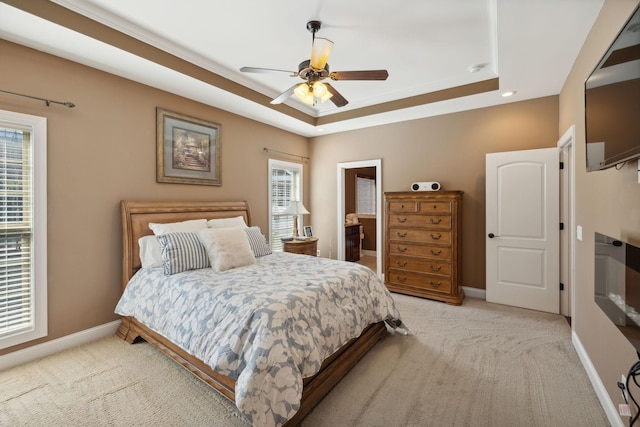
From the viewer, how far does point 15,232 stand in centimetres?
238

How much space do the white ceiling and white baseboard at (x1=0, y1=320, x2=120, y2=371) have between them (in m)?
2.55

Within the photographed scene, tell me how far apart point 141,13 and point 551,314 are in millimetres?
5193

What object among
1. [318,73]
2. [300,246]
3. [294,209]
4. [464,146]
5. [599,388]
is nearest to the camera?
[599,388]

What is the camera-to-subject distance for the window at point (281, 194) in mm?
4820

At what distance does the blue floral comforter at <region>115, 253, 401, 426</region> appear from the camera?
1570 mm

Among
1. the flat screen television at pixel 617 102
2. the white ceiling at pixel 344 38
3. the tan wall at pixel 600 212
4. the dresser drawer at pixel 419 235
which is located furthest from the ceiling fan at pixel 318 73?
the dresser drawer at pixel 419 235

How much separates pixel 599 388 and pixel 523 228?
202 cm

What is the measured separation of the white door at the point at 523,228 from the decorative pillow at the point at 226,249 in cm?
314

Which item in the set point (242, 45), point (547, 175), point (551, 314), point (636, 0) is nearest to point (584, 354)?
point (551, 314)

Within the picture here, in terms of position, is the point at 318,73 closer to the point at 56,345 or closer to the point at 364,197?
the point at 56,345

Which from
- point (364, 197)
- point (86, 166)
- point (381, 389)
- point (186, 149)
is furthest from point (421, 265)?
point (86, 166)

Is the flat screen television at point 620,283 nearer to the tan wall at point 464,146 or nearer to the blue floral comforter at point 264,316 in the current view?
the blue floral comforter at point 264,316

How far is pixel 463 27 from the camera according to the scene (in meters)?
2.50

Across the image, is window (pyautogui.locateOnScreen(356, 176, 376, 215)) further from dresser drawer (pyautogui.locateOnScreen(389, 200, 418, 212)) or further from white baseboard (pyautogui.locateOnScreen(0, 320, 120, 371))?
white baseboard (pyautogui.locateOnScreen(0, 320, 120, 371))
